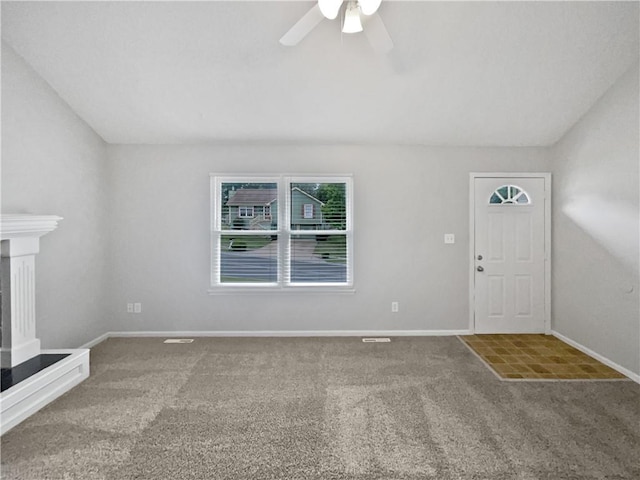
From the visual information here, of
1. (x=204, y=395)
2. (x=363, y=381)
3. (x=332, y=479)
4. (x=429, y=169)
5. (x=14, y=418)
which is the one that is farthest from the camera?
(x=429, y=169)

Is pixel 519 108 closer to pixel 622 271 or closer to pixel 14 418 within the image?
pixel 622 271

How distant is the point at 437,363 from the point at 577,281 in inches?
77.9

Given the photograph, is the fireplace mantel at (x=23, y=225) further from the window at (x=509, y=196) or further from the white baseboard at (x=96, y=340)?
the window at (x=509, y=196)

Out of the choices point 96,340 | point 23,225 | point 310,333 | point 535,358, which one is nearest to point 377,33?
point 23,225

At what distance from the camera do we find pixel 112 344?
161 inches

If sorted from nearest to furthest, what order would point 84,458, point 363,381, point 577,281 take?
point 84,458 < point 363,381 < point 577,281

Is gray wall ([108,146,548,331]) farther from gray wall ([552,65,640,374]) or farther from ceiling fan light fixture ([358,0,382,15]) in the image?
ceiling fan light fixture ([358,0,382,15])

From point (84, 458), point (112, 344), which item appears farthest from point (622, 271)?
point (112, 344)

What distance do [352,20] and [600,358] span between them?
4.01 metres

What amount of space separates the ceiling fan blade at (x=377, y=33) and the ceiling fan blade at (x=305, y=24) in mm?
302

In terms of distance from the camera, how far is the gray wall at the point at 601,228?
127 inches

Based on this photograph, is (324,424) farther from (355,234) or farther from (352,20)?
(352,20)

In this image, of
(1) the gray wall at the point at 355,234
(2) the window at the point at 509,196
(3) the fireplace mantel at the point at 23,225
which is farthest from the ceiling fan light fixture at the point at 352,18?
(2) the window at the point at 509,196

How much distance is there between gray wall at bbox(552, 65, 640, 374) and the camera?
3217 millimetres
